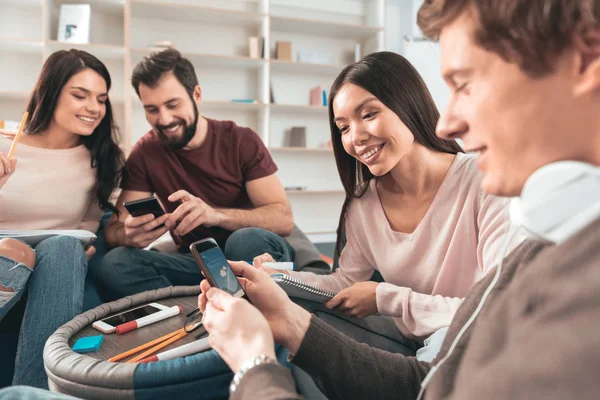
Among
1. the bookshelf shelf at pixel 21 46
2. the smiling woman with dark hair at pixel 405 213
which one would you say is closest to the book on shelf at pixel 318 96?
the bookshelf shelf at pixel 21 46

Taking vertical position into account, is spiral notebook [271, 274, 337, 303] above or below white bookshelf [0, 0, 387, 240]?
below

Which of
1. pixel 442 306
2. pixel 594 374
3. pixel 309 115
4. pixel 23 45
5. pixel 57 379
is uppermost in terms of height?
pixel 23 45

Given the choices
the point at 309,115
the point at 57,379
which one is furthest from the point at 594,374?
the point at 309,115

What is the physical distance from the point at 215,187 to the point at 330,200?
2775 mm

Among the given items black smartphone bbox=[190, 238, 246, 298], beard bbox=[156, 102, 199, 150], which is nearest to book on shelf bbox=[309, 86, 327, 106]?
beard bbox=[156, 102, 199, 150]

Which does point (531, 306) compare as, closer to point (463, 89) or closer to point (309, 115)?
point (463, 89)

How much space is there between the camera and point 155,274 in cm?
176

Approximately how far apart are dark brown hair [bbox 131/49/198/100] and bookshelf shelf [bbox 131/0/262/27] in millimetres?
1916

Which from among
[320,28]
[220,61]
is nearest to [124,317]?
[220,61]

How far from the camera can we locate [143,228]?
170 centimetres

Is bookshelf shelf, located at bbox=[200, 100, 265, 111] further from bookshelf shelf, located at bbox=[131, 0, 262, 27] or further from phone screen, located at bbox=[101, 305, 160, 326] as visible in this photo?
phone screen, located at bbox=[101, 305, 160, 326]

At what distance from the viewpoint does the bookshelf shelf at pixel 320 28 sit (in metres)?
4.19

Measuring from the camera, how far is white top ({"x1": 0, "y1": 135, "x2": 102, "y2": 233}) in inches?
69.9

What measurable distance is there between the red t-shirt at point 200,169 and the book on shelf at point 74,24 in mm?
1845
